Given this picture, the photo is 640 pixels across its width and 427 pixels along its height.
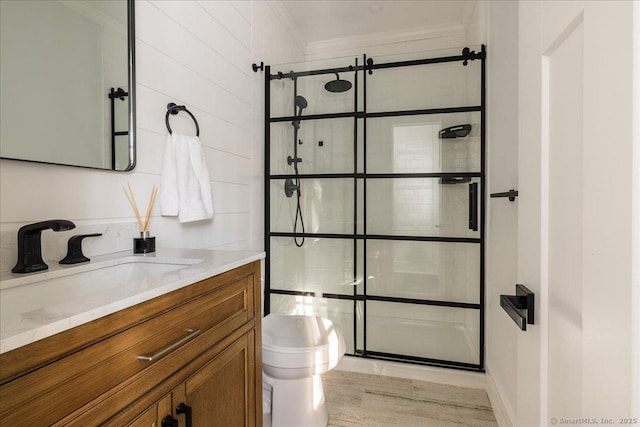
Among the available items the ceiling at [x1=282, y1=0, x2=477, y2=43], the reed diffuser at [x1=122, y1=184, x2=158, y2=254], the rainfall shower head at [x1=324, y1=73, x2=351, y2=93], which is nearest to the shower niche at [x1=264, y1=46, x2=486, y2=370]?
the rainfall shower head at [x1=324, y1=73, x2=351, y2=93]

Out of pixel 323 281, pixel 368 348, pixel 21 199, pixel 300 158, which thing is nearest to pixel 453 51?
pixel 300 158

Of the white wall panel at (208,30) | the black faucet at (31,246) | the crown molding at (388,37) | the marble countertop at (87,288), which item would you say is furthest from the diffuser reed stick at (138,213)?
the crown molding at (388,37)

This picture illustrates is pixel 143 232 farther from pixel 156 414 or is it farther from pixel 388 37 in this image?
pixel 388 37

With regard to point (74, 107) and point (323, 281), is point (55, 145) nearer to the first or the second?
point (74, 107)

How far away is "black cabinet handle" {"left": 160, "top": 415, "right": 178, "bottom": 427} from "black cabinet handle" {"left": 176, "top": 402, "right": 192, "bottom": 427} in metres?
0.02

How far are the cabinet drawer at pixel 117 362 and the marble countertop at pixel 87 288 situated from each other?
0.06 m

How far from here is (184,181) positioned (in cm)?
148

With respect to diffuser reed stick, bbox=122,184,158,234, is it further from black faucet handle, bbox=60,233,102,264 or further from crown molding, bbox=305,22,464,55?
crown molding, bbox=305,22,464,55

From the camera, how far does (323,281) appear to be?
238 cm

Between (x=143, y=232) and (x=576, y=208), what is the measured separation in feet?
4.25

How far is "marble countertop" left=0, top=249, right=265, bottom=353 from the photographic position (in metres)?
0.49

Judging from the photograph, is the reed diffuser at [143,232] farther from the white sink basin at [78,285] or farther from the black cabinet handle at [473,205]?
the black cabinet handle at [473,205]

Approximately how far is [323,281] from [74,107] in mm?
1765

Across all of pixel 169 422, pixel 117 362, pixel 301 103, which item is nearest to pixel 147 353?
pixel 117 362
